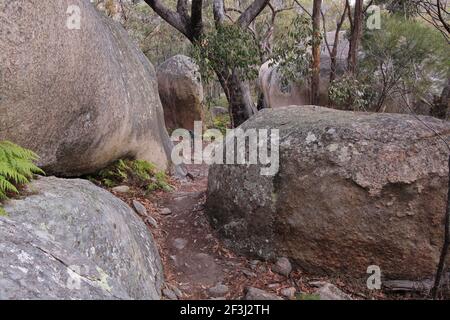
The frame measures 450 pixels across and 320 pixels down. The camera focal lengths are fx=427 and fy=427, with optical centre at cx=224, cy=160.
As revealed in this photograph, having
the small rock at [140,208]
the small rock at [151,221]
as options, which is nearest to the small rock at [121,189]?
the small rock at [140,208]

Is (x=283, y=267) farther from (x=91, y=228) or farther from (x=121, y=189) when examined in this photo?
(x=121, y=189)

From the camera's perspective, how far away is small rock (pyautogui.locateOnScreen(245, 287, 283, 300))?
3.90 meters

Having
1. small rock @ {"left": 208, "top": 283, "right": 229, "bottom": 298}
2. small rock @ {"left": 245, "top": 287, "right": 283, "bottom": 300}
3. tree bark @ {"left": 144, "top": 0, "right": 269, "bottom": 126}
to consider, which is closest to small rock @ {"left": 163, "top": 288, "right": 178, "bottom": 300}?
small rock @ {"left": 208, "top": 283, "right": 229, "bottom": 298}

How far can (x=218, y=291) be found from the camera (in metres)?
4.20

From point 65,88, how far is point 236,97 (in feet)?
18.8

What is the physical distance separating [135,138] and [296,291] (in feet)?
10.7

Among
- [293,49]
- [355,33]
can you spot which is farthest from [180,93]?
[355,33]

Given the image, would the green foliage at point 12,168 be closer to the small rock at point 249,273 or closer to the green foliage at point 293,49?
the small rock at point 249,273

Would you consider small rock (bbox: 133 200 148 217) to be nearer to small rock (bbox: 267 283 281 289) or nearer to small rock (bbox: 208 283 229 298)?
small rock (bbox: 208 283 229 298)

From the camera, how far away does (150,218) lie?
5289 millimetres
